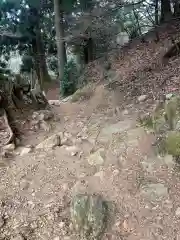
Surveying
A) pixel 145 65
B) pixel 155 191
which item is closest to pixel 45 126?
pixel 155 191

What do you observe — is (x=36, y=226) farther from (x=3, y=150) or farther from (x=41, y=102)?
(x=41, y=102)

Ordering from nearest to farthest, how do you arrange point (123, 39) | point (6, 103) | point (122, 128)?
point (122, 128)
point (6, 103)
point (123, 39)

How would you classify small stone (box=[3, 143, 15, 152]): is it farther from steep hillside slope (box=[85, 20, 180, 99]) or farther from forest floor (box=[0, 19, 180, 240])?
steep hillside slope (box=[85, 20, 180, 99])

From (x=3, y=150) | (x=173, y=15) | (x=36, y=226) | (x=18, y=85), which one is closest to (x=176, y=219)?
(x=36, y=226)

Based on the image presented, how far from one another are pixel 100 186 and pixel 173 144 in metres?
1.10

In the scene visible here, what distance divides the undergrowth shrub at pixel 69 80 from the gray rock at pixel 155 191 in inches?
330

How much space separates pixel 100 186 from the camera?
414cm

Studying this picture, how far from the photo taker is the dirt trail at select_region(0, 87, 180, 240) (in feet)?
11.6

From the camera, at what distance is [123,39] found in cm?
1299

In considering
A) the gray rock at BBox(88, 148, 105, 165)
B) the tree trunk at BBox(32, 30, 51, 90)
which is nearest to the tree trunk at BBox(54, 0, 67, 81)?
the tree trunk at BBox(32, 30, 51, 90)

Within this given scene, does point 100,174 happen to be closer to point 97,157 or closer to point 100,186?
point 100,186

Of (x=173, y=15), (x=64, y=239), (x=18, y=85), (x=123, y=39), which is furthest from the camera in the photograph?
(x=123, y=39)

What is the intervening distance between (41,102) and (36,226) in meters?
4.12

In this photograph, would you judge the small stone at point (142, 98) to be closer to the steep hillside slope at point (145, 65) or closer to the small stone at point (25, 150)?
the steep hillside slope at point (145, 65)
